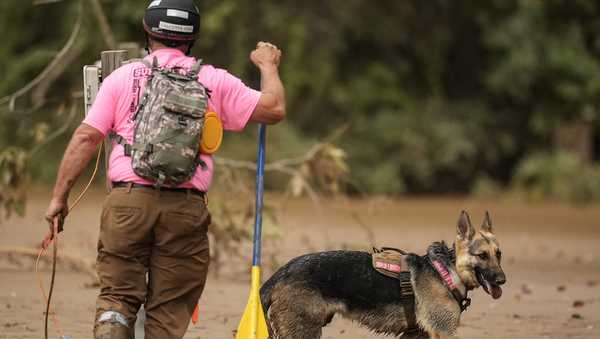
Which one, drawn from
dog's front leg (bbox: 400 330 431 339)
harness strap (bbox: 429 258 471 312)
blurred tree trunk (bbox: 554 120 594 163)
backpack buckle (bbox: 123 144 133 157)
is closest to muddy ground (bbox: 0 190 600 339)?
dog's front leg (bbox: 400 330 431 339)

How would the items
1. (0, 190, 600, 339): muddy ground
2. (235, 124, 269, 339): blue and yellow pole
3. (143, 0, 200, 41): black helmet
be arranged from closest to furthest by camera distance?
(143, 0, 200, 41): black helmet → (235, 124, 269, 339): blue and yellow pole → (0, 190, 600, 339): muddy ground

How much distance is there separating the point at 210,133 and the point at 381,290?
5.65 ft

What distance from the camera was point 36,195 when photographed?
23.3 meters

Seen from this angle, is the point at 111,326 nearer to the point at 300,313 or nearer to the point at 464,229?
the point at 300,313

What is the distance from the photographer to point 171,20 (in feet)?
19.2

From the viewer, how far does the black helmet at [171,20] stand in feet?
19.2

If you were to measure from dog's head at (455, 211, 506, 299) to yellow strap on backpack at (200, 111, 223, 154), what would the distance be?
75.3 inches

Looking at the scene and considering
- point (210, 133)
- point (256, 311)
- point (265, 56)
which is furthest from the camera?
point (256, 311)

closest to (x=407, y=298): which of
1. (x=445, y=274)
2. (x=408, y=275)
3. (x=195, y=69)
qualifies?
(x=408, y=275)

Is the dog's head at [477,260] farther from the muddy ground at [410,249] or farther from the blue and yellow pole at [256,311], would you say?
the muddy ground at [410,249]

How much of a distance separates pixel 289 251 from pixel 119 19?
40.2 ft

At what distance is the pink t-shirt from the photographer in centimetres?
572

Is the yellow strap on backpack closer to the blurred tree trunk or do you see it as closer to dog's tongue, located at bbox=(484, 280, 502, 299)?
dog's tongue, located at bbox=(484, 280, 502, 299)

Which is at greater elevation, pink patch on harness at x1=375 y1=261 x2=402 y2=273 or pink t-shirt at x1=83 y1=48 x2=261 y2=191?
pink t-shirt at x1=83 y1=48 x2=261 y2=191
